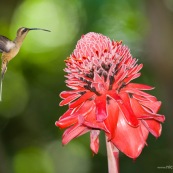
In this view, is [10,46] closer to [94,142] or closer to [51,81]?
[94,142]

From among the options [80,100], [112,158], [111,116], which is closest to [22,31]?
[80,100]

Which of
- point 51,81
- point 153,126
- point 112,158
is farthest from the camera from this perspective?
point 51,81

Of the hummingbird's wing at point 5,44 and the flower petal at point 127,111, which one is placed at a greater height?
the hummingbird's wing at point 5,44

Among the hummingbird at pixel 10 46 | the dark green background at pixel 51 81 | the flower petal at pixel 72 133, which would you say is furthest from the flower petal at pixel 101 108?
the dark green background at pixel 51 81

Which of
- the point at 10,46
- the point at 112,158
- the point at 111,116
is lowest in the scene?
the point at 112,158

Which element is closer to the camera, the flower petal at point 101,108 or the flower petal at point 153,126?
the flower petal at point 101,108

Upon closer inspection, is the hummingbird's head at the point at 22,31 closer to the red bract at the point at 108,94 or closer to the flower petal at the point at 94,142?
the red bract at the point at 108,94
